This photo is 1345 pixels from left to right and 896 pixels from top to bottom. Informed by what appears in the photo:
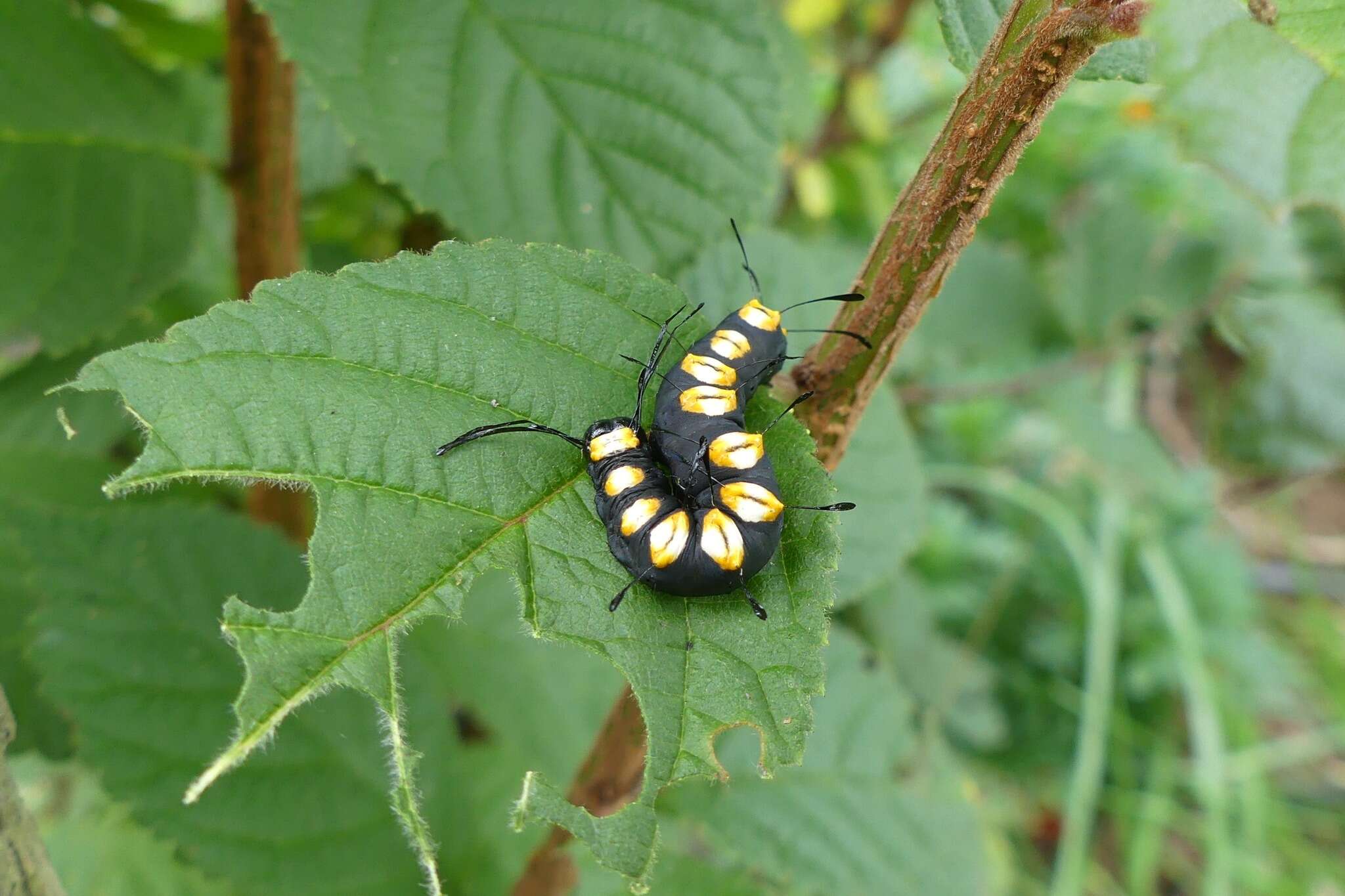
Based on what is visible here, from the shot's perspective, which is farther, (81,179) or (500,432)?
(81,179)

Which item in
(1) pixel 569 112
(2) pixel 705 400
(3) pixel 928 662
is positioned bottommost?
(3) pixel 928 662

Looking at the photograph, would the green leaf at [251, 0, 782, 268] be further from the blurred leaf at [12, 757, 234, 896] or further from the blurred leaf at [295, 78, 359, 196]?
the blurred leaf at [12, 757, 234, 896]

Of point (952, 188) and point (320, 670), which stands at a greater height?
point (952, 188)

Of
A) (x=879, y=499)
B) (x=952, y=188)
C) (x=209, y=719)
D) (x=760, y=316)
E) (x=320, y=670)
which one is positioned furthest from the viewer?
(x=879, y=499)

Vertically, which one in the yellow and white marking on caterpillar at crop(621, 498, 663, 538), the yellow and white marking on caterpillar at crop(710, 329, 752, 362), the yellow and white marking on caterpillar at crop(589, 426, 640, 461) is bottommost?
the yellow and white marking on caterpillar at crop(621, 498, 663, 538)

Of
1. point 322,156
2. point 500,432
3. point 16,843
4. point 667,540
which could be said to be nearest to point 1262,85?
point 667,540

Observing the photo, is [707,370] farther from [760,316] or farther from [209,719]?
[209,719]

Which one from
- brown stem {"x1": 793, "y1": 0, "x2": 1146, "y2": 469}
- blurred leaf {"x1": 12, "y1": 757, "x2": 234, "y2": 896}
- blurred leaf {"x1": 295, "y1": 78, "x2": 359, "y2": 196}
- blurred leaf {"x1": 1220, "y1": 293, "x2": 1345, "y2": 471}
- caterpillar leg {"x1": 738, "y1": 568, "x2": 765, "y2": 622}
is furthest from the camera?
blurred leaf {"x1": 1220, "y1": 293, "x2": 1345, "y2": 471}

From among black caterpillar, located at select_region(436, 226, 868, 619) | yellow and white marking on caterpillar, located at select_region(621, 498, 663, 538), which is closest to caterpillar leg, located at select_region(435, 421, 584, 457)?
black caterpillar, located at select_region(436, 226, 868, 619)
